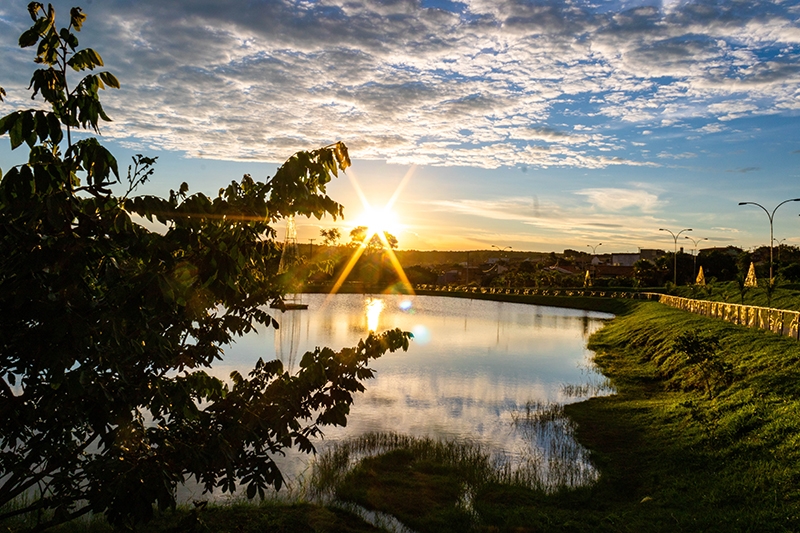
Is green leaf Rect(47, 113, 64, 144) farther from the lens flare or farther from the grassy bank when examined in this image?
the lens flare

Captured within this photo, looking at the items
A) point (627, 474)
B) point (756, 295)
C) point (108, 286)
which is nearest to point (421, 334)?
point (756, 295)

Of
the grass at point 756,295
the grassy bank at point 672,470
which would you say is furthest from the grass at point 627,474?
the grass at point 756,295

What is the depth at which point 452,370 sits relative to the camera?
31.6 meters

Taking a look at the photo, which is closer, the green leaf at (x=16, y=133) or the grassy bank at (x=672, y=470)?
the green leaf at (x=16, y=133)

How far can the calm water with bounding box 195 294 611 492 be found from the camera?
64.4 feet

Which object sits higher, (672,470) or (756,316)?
(756,316)

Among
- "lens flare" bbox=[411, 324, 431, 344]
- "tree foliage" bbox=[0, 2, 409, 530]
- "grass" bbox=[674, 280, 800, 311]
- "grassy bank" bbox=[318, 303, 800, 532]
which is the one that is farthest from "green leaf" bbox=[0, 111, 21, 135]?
"grass" bbox=[674, 280, 800, 311]

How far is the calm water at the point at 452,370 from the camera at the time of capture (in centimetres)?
1962

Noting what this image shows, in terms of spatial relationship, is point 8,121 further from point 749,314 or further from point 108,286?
point 749,314

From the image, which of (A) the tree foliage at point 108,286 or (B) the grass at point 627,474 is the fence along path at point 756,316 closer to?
(B) the grass at point 627,474

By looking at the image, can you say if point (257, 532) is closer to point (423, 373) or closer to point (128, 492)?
point (128, 492)

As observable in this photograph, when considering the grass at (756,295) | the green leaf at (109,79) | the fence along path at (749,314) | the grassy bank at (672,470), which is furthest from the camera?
the grass at (756,295)

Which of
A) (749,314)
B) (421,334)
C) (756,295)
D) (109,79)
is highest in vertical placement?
(109,79)

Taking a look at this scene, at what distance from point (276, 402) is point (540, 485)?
9.40 metres
